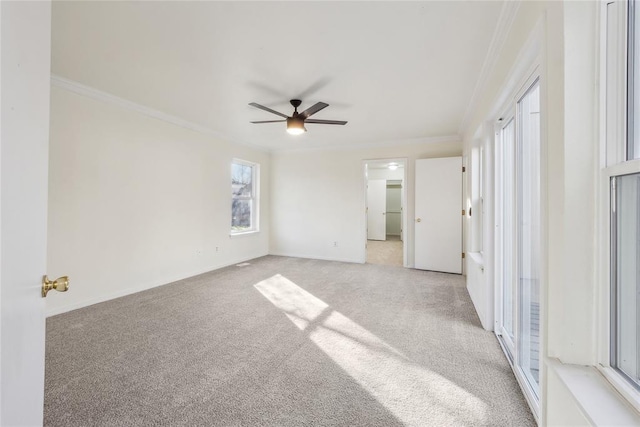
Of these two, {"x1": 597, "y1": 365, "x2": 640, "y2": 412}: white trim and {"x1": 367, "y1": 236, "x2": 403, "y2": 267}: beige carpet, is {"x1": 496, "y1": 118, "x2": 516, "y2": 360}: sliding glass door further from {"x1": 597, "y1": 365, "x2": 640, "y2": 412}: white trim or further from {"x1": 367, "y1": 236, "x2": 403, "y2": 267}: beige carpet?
{"x1": 367, "y1": 236, "x2": 403, "y2": 267}: beige carpet

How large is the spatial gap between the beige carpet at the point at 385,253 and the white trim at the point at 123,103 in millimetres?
3965

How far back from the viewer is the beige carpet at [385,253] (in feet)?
18.7

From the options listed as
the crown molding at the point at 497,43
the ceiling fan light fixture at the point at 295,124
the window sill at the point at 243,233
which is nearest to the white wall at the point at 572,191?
the crown molding at the point at 497,43

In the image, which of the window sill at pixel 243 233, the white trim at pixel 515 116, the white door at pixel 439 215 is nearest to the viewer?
the white trim at pixel 515 116

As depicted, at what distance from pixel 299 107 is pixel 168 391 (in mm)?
3094

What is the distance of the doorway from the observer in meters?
7.72

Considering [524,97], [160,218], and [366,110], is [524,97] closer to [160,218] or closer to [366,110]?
[366,110]

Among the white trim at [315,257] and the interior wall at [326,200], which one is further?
the white trim at [315,257]

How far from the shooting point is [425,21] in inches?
74.7

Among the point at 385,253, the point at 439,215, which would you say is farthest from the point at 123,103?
the point at 385,253

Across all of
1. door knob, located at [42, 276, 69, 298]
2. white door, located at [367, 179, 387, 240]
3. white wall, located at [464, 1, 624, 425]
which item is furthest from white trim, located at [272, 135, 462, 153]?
door knob, located at [42, 276, 69, 298]

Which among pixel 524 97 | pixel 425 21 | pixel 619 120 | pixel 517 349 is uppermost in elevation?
pixel 425 21

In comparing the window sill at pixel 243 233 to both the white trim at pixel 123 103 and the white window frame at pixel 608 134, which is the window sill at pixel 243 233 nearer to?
the white trim at pixel 123 103

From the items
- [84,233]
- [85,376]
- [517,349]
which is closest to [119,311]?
[84,233]
